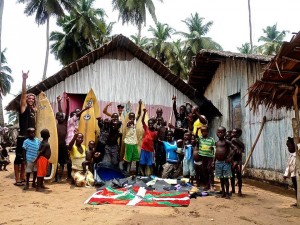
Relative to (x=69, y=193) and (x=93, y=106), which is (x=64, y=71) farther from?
(x=69, y=193)

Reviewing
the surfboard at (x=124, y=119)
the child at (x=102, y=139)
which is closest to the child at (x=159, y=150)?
the surfboard at (x=124, y=119)

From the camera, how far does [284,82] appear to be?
210 inches

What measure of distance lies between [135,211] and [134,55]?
6.50 metres

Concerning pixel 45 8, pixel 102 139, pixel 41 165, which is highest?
pixel 45 8

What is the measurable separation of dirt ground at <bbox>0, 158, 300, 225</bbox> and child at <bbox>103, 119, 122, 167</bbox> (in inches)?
50.1

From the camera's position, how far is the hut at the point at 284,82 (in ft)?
14.8

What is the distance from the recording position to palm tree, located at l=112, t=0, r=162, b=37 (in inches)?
948

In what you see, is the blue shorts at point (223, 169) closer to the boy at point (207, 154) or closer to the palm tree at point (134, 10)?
the boy at point (207, 154)

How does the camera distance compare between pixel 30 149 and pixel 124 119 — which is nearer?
pixel 30 149

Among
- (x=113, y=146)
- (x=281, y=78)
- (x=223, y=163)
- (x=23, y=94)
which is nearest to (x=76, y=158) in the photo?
(x=113, y=146)

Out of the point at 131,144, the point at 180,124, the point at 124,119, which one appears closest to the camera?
the point at 131,144

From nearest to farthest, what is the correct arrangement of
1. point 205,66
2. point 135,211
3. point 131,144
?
point 135,211
point 131,144
point 205,66

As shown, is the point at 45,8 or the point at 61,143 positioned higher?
the point at 45,8

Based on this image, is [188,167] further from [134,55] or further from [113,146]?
[134,55]
